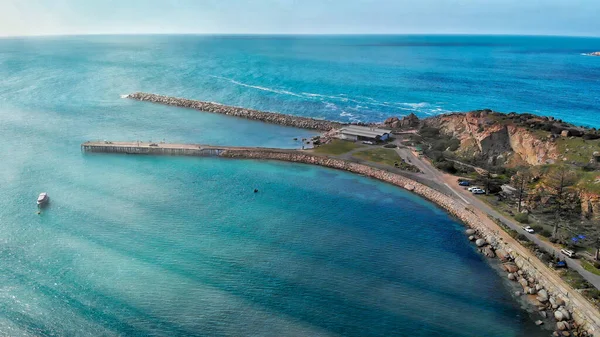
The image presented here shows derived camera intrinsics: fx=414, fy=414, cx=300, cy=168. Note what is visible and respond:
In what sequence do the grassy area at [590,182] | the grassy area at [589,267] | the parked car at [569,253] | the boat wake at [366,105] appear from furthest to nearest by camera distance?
the boat wake at [366,105]
the grassy area at [590,182]
the parked car at [569,253]
the grassy area at [589,267]

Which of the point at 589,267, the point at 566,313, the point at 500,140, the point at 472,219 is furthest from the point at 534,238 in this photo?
the point at 500,140

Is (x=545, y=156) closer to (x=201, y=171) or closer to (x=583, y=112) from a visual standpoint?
(x=201, y=171)

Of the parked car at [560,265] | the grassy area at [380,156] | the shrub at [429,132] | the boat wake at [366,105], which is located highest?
the boat wake at [366,105]

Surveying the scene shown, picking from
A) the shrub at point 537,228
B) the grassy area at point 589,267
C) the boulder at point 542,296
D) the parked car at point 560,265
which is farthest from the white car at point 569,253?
the boulder at point 542,296

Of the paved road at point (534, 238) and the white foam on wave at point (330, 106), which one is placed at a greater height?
the white foam on wave at point (330, 106)

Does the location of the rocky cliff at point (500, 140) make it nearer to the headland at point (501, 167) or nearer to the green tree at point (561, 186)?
the headland at point (501, 167)

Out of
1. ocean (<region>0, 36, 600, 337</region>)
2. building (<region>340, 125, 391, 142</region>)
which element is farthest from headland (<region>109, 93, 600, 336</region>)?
ocean (<region>0, 36, 600, 337</region>)
